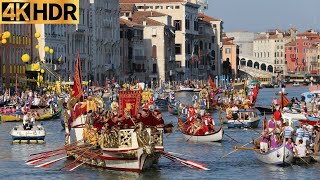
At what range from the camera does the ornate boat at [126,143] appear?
31.4 metres


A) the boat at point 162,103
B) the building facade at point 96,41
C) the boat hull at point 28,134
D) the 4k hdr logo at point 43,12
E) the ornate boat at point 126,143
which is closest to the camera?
the 4k hdr logo at point 43,12

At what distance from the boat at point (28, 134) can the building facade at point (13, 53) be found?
1180 inches

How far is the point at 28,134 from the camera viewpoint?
43438 millimetres

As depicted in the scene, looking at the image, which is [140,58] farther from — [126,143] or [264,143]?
[126,143]

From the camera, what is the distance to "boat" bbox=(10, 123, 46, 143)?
143 ft

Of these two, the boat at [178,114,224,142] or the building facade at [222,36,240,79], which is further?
the building facade at [222,36,240,79]

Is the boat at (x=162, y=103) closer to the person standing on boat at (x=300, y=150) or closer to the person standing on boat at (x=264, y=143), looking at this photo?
the person standing on boat at (x=264, y=143)

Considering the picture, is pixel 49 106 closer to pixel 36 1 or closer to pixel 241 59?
pixel 36 1

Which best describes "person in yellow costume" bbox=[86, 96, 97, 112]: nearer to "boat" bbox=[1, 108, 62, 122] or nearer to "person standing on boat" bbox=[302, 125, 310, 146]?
"person standing on boat" bbox=[302, 125, 310, 146]

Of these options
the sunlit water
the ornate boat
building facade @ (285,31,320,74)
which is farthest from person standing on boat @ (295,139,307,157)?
building facade @ (285,31,320,74)

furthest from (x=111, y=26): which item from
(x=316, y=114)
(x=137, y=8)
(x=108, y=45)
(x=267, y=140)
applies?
(x=267, y=140)

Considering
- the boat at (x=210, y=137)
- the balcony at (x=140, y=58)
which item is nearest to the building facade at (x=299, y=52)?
the balcony at (x=140, y=58)

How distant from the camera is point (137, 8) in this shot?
418 feet

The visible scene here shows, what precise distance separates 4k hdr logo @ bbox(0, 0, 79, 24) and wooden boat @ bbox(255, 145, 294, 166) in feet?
28.3
